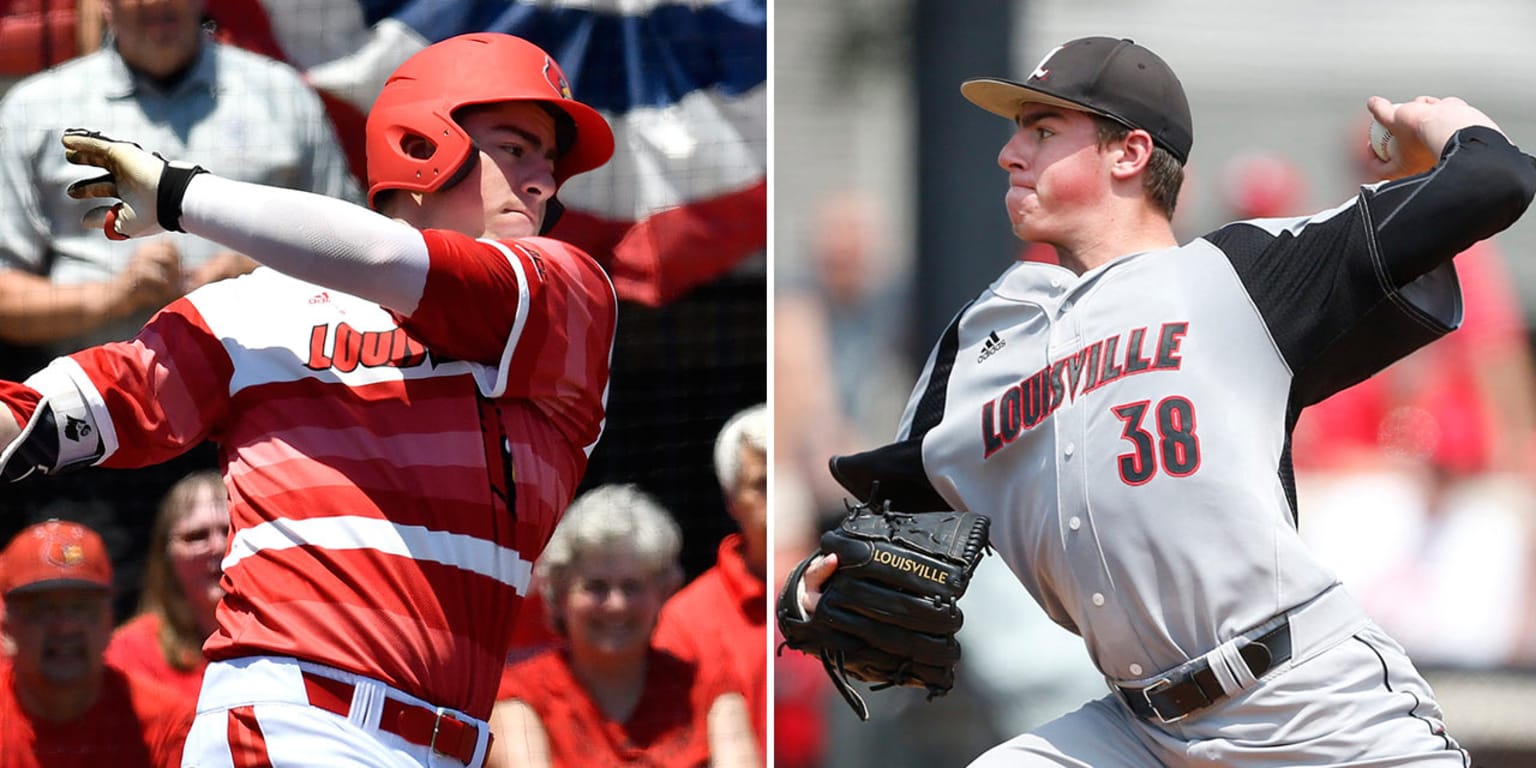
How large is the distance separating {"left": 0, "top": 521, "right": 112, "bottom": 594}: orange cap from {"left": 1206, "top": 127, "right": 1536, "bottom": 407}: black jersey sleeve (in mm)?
3129

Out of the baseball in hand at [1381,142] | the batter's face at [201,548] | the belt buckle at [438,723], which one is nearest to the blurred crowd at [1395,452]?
the batter's face at [201,548]

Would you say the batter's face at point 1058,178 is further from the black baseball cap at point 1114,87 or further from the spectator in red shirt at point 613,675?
the spectator in red shirt at point 613,675

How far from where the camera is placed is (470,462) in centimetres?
347

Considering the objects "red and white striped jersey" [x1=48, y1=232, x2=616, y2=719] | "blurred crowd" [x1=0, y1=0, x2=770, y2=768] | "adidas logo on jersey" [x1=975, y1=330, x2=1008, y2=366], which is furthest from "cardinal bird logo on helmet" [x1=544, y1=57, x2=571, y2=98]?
"blurred crowd" [x1=0, y1=0, x2=770, y2=768]

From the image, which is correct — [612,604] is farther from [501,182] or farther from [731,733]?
[501,182]

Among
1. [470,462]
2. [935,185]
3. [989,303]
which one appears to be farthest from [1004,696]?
[470,462]

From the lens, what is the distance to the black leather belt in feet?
11.1

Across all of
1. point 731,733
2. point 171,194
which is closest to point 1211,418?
point 171,194

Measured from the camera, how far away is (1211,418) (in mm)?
3479

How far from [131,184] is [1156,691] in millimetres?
1906

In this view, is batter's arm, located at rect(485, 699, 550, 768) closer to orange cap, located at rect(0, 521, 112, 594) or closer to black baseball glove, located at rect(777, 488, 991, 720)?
orange cap, located at rect(0, 521, 112, 594)

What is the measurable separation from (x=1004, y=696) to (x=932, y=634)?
320cm

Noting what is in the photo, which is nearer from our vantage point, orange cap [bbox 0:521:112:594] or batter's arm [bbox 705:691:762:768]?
batter's arm [bbox 705:691:762:768]

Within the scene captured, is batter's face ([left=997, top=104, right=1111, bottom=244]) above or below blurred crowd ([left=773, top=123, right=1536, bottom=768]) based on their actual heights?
above
